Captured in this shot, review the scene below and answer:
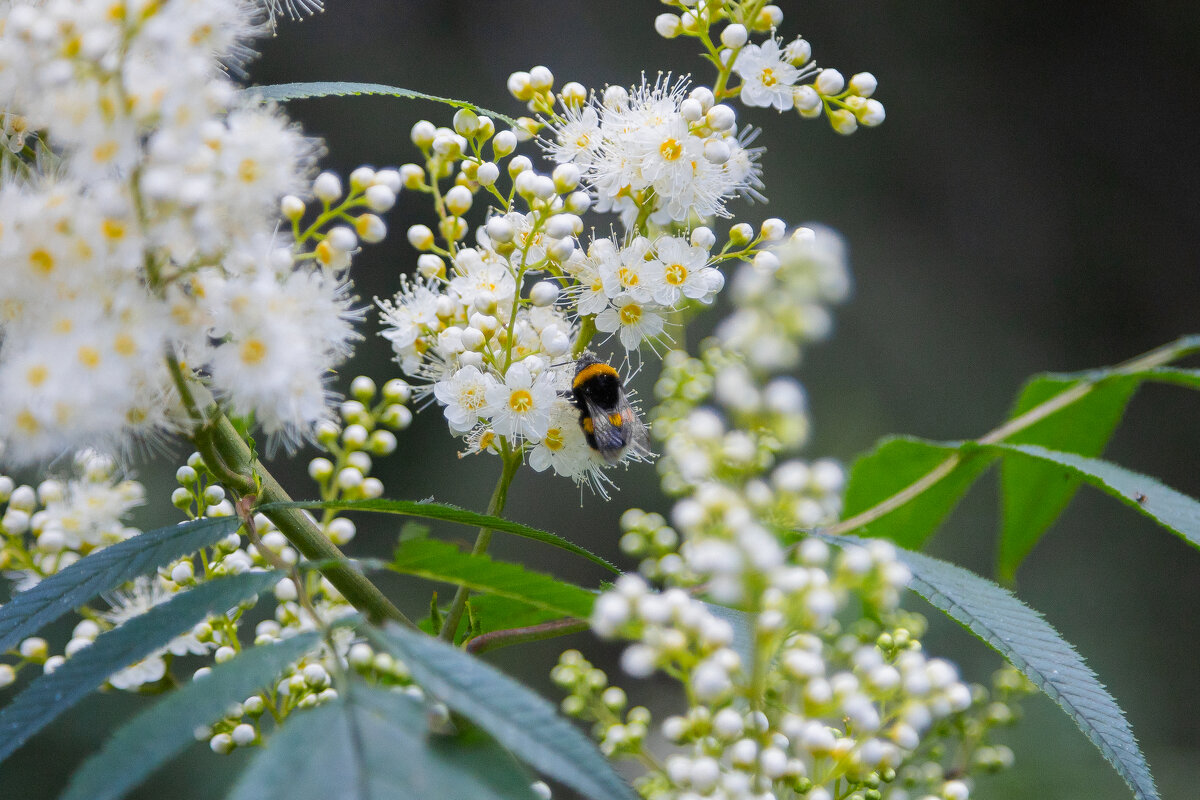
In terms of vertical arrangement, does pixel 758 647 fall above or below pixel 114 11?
below

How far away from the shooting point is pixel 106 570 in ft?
3.33

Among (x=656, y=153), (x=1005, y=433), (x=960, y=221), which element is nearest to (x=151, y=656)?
(x=656, y=153)

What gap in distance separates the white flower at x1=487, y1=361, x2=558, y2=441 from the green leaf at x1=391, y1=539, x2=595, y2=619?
30 centimetres

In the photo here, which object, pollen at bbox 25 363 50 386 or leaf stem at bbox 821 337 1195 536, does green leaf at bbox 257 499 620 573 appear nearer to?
pollen at bbox 25 363 50 386

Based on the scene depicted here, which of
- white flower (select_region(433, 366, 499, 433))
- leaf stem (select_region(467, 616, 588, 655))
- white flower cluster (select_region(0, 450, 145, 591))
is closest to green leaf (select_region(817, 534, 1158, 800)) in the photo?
leaf stem (select_region(467, 616, 588, 655))

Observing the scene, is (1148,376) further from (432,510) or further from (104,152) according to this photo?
(104,152)

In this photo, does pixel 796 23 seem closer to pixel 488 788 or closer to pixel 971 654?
pixel 971 654

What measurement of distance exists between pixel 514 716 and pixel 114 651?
39 centimetres

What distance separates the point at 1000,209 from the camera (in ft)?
17.0

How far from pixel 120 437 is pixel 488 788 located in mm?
506

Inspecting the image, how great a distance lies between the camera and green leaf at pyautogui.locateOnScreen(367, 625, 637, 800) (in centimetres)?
74

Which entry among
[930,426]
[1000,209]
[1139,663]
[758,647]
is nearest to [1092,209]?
[1000,209]

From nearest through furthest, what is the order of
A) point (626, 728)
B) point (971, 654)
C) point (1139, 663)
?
point (626, 728)
point (971, 654)
point (1139, 663)

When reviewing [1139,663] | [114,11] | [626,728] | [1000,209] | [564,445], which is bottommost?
[1139,663]
